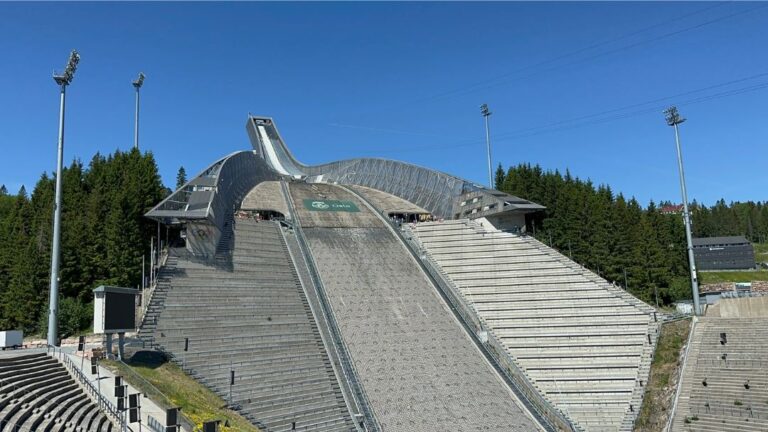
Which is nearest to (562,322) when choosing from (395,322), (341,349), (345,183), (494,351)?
(494,351)

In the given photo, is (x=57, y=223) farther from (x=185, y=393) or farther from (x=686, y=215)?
(x=686, y=215)

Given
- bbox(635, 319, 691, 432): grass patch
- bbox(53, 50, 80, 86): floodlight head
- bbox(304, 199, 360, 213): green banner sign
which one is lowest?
bbox(635, 319, 691, 432): grass patch

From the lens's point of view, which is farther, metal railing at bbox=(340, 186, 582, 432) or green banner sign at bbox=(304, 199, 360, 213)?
green banner sign at bbox=(304, 199, 360, 213)

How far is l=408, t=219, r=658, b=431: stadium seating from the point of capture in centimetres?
2370

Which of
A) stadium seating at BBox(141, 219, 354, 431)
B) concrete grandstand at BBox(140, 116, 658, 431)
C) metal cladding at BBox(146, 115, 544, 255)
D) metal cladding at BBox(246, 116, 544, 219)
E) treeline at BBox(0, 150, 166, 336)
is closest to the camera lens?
stadium seating at BBox(141, 219, 354, 431)

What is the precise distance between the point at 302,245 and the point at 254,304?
9.44 m

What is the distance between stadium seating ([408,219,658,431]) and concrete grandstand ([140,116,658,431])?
7 centimetres

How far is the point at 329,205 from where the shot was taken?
44.7 m

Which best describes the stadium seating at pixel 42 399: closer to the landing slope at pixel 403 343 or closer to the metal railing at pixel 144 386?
the metal railing at pixel 144 386

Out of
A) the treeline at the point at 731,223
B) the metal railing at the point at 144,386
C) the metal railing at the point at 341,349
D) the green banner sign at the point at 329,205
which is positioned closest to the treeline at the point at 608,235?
the green banner sign at the point at 329,205

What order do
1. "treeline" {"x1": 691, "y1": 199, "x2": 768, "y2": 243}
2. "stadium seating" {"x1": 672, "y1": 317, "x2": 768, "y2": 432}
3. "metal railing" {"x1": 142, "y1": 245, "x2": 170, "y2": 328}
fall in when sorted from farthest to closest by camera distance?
"treeline" {"x1": 691, "y1": 199, "x2": 768, "y2": 243} < "metal railing" {"x1": 142, "y1": 245, "x2": 170, "y2": 328} < "stadium seating" {"x1": 672, "y1": 317, "x2": 768, "y2": 432}

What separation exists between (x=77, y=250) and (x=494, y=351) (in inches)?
940

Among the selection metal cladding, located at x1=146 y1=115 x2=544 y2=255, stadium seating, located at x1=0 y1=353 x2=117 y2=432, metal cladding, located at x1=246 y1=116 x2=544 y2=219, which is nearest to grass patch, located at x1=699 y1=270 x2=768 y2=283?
metal cladding, located at x1=246 y1=116 x2=544 y2=219

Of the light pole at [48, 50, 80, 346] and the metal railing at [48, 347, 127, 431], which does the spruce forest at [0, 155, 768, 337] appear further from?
the metal railing at [48, 347, 127, 431]
